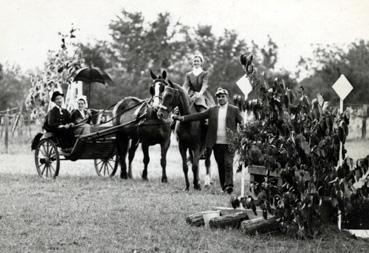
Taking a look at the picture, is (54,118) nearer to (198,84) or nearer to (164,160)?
(164,160)

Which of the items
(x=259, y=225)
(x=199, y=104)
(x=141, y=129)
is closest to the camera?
(x=259, y=225)

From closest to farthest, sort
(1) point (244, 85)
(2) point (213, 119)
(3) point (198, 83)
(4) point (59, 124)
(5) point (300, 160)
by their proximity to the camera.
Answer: (5) point (300, 160)
(1) point (244, 85)
(2) point (213, 119)
(3) point (198, 83)
(4) point (59, 124)

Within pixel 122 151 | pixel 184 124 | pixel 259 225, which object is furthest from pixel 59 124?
pixel 259 225

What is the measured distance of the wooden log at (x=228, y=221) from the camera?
8484 millimetres

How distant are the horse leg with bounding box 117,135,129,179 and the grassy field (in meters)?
1.82

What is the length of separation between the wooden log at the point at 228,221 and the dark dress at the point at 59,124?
271 inches

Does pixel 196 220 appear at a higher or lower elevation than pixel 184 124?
lower

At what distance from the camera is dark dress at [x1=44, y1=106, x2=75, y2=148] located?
14398 mm

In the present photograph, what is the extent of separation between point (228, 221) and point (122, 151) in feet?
23.9

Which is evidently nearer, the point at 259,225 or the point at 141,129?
the point at 259,225

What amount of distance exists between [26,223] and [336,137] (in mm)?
4342

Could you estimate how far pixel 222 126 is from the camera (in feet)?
40.1

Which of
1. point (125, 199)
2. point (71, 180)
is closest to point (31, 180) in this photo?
point (71, 180)

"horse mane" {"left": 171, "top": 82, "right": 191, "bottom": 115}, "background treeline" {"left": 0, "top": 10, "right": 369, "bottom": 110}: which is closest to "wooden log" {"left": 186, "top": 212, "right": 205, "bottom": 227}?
"horse mane" {"left": 171, "top": 82, "right": 191, "bottom": 115}
